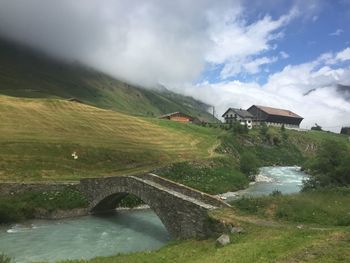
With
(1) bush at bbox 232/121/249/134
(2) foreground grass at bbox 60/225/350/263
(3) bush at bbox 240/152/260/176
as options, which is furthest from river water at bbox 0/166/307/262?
(1) bush at bbox 232/121/249/134

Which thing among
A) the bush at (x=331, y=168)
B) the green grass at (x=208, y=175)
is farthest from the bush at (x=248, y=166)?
the bush at (x=331, y=168)

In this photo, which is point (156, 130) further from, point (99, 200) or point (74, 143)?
point (99, 200)

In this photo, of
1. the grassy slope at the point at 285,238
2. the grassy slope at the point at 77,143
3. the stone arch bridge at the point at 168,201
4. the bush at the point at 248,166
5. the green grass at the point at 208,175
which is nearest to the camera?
the grassy slope at the point at 285,238

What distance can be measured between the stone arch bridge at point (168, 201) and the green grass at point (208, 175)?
1986cm

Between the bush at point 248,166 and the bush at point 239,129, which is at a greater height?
the bush at point 239,129

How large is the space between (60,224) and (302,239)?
1314 inches

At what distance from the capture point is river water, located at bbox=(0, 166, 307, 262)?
128 feet

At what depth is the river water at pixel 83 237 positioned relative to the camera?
38.9 m

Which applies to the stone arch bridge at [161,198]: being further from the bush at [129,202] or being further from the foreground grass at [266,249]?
the foreground grass at [266,249]

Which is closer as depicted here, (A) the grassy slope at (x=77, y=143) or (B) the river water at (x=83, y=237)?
(B) the river water at (x=83, y=237)

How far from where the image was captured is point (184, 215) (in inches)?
1511

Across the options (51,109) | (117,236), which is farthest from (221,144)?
(117,236)

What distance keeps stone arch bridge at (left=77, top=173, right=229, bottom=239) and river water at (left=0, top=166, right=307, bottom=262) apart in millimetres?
2515

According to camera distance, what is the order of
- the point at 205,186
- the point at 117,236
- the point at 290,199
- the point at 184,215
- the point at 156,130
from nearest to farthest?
the point at 290,199 < the point at 184,215 < the point at 117,236 < the point at 205,186 < the point at 156,130
